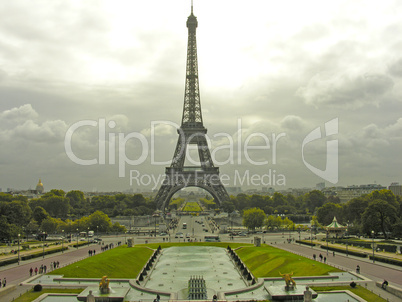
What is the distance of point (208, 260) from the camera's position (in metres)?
51.1

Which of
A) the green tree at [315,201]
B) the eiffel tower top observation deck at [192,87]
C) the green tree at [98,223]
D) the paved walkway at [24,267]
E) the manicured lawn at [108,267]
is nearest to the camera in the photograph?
the paved walkway at [24,267]

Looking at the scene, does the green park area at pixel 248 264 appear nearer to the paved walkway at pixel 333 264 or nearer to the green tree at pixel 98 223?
the paved walkway at pixel 333 264

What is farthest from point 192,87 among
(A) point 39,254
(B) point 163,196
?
(A) point 39,254

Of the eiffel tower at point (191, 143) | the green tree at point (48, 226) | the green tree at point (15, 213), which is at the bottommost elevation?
the green tree at point (48, 226)

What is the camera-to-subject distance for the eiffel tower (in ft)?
380

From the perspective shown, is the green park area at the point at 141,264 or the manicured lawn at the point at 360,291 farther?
the green park area at the point at 141,264

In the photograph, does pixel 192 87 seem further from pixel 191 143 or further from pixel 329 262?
pixel 329 262

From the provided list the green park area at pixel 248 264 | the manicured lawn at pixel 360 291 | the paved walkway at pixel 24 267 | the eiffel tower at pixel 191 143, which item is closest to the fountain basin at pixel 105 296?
the green park area at pixel 248 264

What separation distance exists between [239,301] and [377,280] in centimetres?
1543

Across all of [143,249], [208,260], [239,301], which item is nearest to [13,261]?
[143,249]

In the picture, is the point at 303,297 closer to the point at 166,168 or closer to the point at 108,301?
the point at 108,301

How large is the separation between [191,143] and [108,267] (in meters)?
79.8

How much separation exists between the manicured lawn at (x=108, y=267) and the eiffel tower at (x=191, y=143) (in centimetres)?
6748

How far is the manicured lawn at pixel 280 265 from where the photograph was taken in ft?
134
